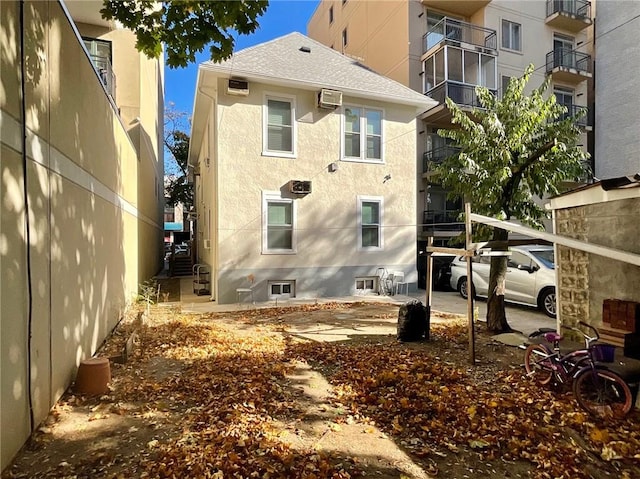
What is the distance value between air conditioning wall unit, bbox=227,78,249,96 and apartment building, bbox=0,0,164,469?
3.74m

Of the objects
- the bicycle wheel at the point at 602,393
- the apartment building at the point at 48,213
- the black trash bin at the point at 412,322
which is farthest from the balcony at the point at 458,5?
the bicycle wheel at the point at 602,393

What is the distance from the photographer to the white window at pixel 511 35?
56.2 feet

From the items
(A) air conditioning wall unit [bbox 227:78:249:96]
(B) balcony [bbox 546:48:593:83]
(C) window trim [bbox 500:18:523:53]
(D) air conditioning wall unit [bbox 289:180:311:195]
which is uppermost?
(C) window trim [bbox 500:18:523:53]

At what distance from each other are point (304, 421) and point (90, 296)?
11.7ft

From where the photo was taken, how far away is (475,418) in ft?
11.5

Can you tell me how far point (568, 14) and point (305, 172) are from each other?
16158 mm

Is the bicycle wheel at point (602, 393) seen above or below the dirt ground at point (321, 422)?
above

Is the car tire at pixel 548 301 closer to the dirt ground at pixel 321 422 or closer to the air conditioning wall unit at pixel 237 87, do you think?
the dirt ground at pixel 321 422

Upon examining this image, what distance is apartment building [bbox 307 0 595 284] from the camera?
15.3 meters

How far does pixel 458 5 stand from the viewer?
16344mm

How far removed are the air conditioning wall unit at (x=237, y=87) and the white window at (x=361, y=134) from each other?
3.19m

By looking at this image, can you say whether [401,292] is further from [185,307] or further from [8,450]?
[8,450]

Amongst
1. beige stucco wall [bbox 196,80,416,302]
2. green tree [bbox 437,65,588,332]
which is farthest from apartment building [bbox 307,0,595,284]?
green tree [bbox 437,65,588,332]

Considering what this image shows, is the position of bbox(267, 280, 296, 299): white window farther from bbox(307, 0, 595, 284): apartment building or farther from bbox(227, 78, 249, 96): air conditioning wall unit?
bbox(307, 0, 595, 284): apartment building
